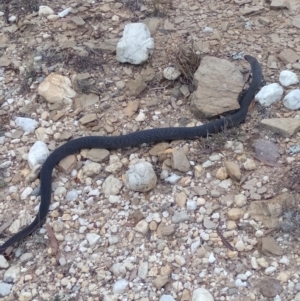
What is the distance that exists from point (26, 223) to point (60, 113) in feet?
3.31

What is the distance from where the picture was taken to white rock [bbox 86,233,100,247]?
3.37 meters

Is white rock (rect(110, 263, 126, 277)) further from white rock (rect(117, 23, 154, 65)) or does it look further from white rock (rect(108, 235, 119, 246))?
white rock (rect(117, 23, 154, 65))

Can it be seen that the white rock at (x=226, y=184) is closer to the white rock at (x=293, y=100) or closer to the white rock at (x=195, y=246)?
the white rock at (x=195, y=246)

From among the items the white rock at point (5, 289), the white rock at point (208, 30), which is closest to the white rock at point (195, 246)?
the white rock at point (5, 289)

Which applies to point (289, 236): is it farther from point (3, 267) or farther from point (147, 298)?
point (3, 267)

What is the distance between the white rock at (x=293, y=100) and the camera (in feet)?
13.0

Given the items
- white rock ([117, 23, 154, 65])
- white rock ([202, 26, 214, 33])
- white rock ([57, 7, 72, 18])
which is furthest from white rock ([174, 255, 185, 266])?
white rock ([57, 7, 72, 18])

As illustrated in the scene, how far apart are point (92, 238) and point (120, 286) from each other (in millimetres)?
393

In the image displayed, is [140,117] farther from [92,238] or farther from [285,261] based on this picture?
[285,261]

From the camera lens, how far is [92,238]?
3383mm

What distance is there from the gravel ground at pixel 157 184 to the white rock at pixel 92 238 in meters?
0.01

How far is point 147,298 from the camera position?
10.0 feet

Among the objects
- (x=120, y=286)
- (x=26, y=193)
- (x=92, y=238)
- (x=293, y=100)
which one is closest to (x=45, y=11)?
(x=26, y=193)

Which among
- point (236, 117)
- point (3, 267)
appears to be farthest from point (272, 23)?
point (3, 267)
